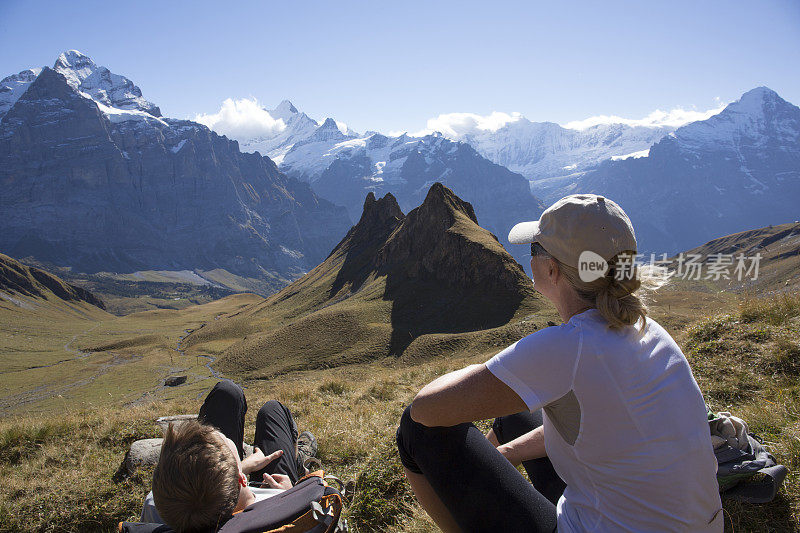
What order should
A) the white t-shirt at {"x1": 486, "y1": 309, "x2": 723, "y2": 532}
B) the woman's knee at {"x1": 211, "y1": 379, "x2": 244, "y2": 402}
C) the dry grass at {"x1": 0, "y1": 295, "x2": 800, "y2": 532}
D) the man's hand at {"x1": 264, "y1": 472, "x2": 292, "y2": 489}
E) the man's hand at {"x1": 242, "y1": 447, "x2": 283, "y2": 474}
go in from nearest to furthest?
1. the white t-shirt at {"x1": 486, "y1": 309, "x2": 723, "y2": 532}
2. the man's hand at {"x1": 264, "y1": 472, "x2": 292, "y2": 489}
3. the man's hand at {"x1": 242, "y1": 447, "x2": 283, "y2": 474}
4. the dry grass at {"x1": 0, "y1": 295, "x2": 800, "y2": 532}
5. the woman's knee at {"x1": 211, "y1": 379, "x2": 244, "y2": 402}

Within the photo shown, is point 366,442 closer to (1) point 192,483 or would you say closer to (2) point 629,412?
(1) point 192,483

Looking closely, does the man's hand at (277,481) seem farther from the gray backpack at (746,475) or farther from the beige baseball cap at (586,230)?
the gray backpack at (746,475)

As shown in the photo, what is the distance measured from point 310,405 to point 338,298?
87.8 metres

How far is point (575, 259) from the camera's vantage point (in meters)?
2.77

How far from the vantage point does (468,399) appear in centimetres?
261

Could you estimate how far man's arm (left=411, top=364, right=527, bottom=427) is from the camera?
8.28 feet

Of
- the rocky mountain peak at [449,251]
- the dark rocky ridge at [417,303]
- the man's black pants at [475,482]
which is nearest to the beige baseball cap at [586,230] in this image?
the man's black pants at [475,482]

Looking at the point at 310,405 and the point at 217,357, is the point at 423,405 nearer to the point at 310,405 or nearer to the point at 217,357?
the point at 310,405

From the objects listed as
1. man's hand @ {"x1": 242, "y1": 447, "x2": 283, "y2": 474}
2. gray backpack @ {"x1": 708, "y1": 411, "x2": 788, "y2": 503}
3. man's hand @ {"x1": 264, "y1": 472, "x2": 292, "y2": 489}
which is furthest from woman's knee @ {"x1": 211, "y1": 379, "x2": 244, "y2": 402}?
gray backpack @ {"x1": 708, "y1": 411, "x2": 788, "y2": 503}

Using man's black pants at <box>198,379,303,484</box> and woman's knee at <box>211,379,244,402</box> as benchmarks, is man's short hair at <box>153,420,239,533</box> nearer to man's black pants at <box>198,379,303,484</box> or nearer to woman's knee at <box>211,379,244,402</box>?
man's black pants at <box>198,379,303,484</box>

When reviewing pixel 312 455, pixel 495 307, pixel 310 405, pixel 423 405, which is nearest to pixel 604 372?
pixel 423 405

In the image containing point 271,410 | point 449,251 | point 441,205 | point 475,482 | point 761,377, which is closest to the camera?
point 475,482

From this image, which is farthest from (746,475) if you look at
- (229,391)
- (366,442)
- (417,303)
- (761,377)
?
(417,303)

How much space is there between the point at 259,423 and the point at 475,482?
3.67 metres
